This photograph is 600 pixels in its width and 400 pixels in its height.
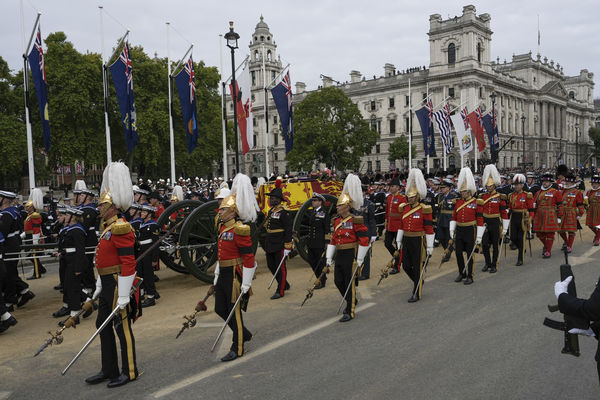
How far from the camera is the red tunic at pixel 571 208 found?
11.4m

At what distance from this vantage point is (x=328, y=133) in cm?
5244

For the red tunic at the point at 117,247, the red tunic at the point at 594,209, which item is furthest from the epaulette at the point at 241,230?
the red tunic at the point at 594,209

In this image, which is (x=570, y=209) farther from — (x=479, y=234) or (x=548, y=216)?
(x=479, y=234)

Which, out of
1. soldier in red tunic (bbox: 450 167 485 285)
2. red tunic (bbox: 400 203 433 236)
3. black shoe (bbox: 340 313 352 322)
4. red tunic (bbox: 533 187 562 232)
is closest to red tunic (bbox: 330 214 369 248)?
black shoe (bbox: 340 313 352 322)

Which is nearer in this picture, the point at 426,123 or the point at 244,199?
the point at 244,199

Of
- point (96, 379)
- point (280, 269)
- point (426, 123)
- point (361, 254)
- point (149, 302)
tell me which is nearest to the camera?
point (96, 379)

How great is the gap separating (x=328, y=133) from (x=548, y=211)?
1648 inches

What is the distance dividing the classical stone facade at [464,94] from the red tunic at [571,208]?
43853 millimetres

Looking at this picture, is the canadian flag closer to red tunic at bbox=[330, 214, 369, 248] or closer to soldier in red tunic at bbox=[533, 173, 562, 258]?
soldier in red tunic at bbox=[533, 173, 562, 258]

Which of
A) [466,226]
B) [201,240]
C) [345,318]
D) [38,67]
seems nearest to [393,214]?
[466,226]

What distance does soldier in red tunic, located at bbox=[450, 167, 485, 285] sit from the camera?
29.6ft

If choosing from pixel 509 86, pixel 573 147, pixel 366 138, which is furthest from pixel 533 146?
pixel 366 138

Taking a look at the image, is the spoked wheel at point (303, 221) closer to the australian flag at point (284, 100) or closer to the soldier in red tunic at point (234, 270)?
the soldier in red tunic at point (234, 270)

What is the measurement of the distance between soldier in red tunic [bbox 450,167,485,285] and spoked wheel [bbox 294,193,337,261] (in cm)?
261
